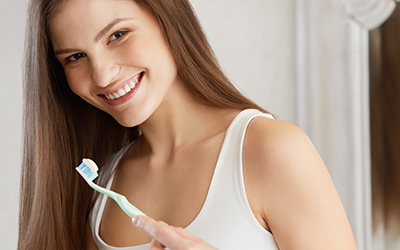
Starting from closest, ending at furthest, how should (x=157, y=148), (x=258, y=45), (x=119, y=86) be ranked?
(x=119, y=86) → (x=157, y=148) → (x=258, y=45)

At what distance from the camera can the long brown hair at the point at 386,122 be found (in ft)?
4.00

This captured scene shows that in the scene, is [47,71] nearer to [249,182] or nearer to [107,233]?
[107,233]

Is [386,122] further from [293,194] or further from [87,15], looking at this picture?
[87,15]

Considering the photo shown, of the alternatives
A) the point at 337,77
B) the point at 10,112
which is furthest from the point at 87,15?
the point at 337,77

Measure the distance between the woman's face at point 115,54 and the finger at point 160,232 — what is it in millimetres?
285

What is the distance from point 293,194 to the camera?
0.58 metres

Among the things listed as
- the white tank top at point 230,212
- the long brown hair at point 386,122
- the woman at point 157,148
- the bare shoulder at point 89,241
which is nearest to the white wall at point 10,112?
the woman at point 157,148

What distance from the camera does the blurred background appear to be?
4.07 ft

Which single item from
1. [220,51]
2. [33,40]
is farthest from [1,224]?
[220,51]

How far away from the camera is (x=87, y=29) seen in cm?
65

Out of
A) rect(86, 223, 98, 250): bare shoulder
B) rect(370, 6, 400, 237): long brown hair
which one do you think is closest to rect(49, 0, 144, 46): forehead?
rect(86, 223, 98, 250): bare shoulder

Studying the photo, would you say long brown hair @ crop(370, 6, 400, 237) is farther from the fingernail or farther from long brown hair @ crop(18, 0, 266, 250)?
the fingernail

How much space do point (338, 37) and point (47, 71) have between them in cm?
97

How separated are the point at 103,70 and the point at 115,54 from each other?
0.12 feet
